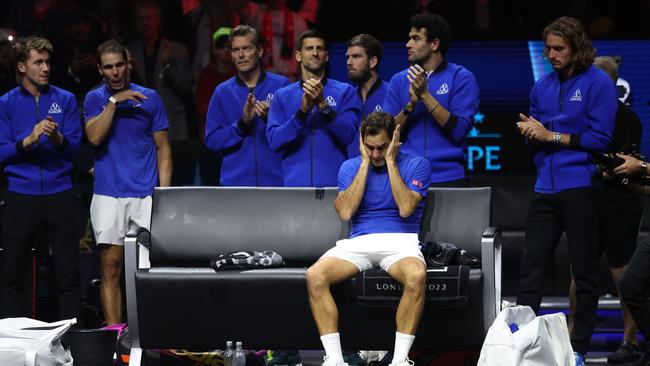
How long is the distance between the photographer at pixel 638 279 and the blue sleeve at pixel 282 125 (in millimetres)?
2014

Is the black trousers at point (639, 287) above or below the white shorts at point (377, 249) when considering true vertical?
below

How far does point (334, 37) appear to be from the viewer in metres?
11.0

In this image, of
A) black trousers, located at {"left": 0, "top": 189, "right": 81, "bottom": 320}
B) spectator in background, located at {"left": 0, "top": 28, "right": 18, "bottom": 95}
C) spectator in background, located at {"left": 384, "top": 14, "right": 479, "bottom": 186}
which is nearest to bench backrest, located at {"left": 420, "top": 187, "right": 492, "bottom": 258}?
spectator in background, located at {"left": 384, "top": 14, "right": 479, "bottom": 186}

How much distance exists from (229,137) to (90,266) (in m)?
2.16

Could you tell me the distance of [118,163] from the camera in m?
9.15

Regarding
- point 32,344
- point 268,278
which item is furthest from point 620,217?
point 32,344

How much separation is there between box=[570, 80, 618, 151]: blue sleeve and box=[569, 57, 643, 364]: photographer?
208mm

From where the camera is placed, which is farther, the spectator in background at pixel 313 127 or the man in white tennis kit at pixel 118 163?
the man in white tennis kit at pixel 118 163

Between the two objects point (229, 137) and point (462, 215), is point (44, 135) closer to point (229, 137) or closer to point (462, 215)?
point (229, 137)

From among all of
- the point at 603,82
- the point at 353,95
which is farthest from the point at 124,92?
the point at 603,82

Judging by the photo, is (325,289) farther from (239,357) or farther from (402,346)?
(239,357)

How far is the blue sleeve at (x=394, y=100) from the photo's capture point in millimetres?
8875

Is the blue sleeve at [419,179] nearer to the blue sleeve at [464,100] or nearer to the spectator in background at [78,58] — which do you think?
the blue sleeve at [464,100]

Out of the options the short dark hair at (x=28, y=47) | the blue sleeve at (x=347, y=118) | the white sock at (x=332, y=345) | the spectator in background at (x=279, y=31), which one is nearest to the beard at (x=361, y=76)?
the blue sleeve at (x=347, y=118)
